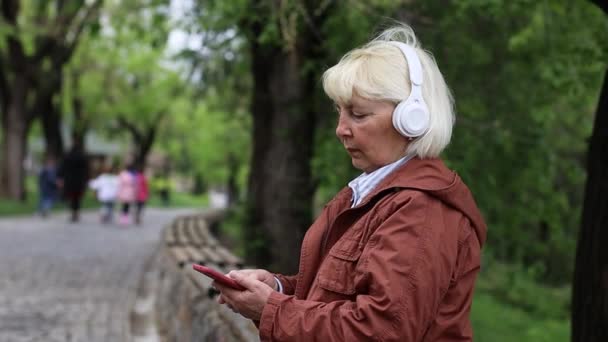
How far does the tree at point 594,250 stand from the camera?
13.3 feet

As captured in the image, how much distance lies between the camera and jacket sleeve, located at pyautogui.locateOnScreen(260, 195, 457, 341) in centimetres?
193

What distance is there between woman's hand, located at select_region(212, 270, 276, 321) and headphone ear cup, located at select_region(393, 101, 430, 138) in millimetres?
539

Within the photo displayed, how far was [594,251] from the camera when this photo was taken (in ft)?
13.5

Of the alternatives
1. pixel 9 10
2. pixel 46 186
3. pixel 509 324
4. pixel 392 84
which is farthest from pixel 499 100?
pixel 9 10

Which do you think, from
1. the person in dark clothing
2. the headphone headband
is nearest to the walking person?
the person in dark clothing

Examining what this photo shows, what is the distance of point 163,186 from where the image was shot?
43375 mm

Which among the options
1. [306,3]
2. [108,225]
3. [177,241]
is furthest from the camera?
[108,225]

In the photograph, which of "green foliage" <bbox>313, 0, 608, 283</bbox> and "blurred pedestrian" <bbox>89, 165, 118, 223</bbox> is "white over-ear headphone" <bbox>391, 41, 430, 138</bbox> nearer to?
"green foliage" <bbox>313, 0, 608, 283</bbox>

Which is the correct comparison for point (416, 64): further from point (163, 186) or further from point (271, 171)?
point (163, 186)

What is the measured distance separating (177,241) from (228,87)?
17.7ft

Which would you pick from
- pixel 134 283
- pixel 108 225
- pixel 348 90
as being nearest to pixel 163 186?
pixel 108 225

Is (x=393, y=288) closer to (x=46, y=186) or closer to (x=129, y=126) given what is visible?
(x=46, y=186)

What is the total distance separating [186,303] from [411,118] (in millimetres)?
3949

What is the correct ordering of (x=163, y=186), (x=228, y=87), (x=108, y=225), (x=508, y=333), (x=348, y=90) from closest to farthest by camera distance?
(x=348, y=90) < (x=508, y=333) < (x=228, y=87) < (x=108, y=225) < (x=163, y=186)
